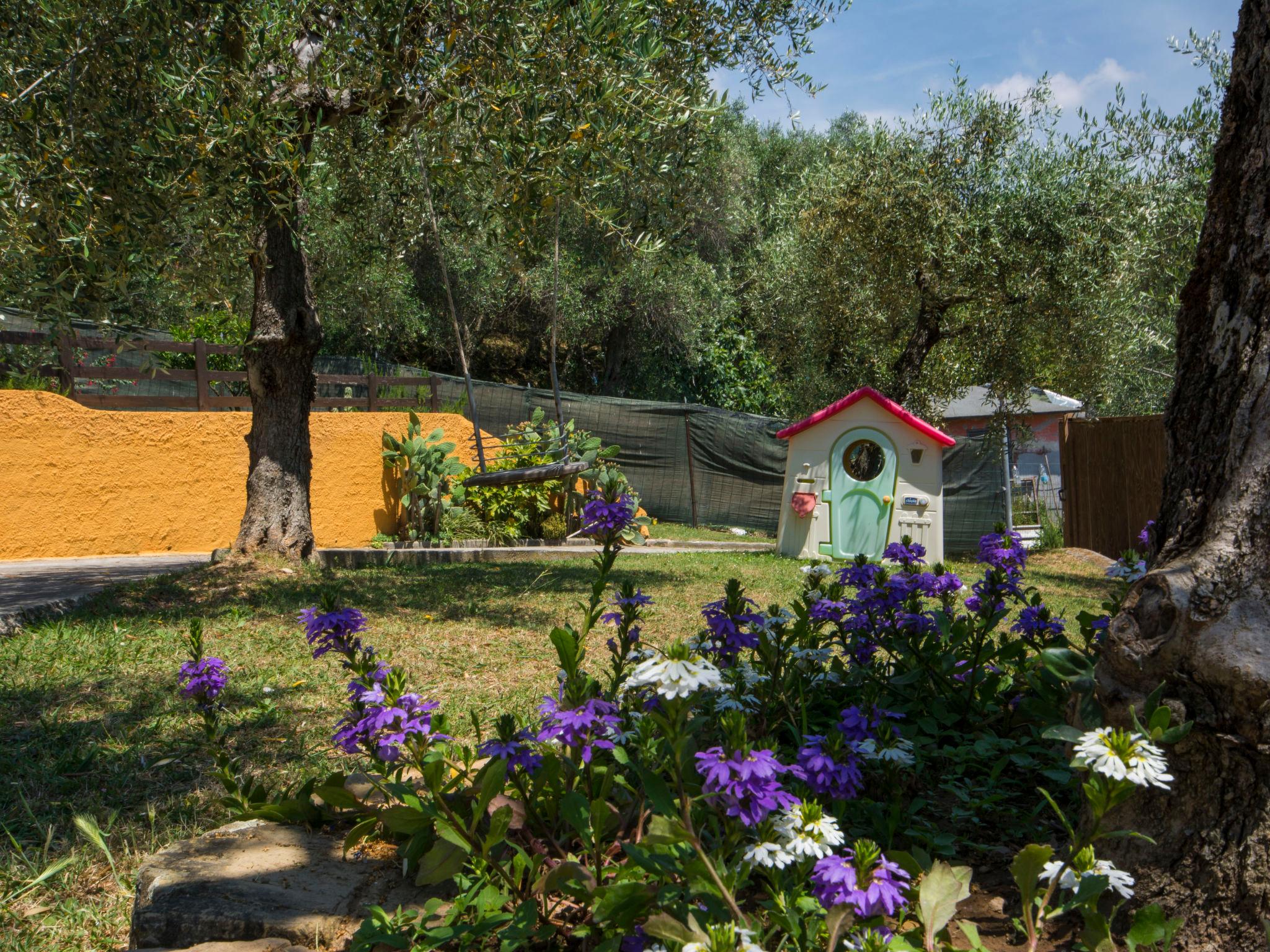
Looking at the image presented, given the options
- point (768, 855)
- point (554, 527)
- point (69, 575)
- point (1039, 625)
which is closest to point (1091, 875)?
point (768, 855)

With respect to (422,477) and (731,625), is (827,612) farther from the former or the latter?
(422,477)

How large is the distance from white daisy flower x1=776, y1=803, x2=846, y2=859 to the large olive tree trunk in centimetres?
70

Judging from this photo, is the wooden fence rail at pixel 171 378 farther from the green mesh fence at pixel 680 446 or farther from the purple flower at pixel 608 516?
the purple flower at pixel 608 516

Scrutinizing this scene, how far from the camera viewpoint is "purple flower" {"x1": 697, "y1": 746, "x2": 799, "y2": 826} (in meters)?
1.49

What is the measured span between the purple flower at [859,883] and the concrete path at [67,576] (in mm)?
5340

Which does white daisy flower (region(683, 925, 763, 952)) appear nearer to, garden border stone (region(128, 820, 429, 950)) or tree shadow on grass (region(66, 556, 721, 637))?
garden border stone (region(128, 820, 429, 950))

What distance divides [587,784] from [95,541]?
8934mm

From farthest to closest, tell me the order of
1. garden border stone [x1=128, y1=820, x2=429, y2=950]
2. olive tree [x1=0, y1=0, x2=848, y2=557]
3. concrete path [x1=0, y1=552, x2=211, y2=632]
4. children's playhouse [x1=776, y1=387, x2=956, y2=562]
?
children's playhouse [x1=776, y1=387, x2=956, y2=562] → concrete path [x1=0, y1=552, x2=211, y2=632] → olive tree [x1=0, y1=0, x2=848, y2=557] → garden border stone [x1=128, y1=820, x2=429, y2=950]

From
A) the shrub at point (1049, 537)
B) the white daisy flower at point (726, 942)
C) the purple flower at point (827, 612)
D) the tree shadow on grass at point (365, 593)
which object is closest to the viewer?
the white daisy flower at point (726, 942)

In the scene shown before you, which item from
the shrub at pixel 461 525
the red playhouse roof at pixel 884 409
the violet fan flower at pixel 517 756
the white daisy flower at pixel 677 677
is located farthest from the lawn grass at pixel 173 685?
the red playhouse roof at pixel 884 409

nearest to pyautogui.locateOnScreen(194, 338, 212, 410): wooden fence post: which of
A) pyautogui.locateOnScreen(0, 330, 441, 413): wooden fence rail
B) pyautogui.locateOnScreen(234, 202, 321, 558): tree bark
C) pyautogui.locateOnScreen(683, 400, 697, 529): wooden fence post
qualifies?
pyautogui.locateOnScreen(0, 330, 441, 413): wooden fence rail

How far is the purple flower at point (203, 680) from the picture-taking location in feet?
7.54

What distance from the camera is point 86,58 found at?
5.56 metres

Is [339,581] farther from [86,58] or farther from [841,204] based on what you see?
[841,204]
